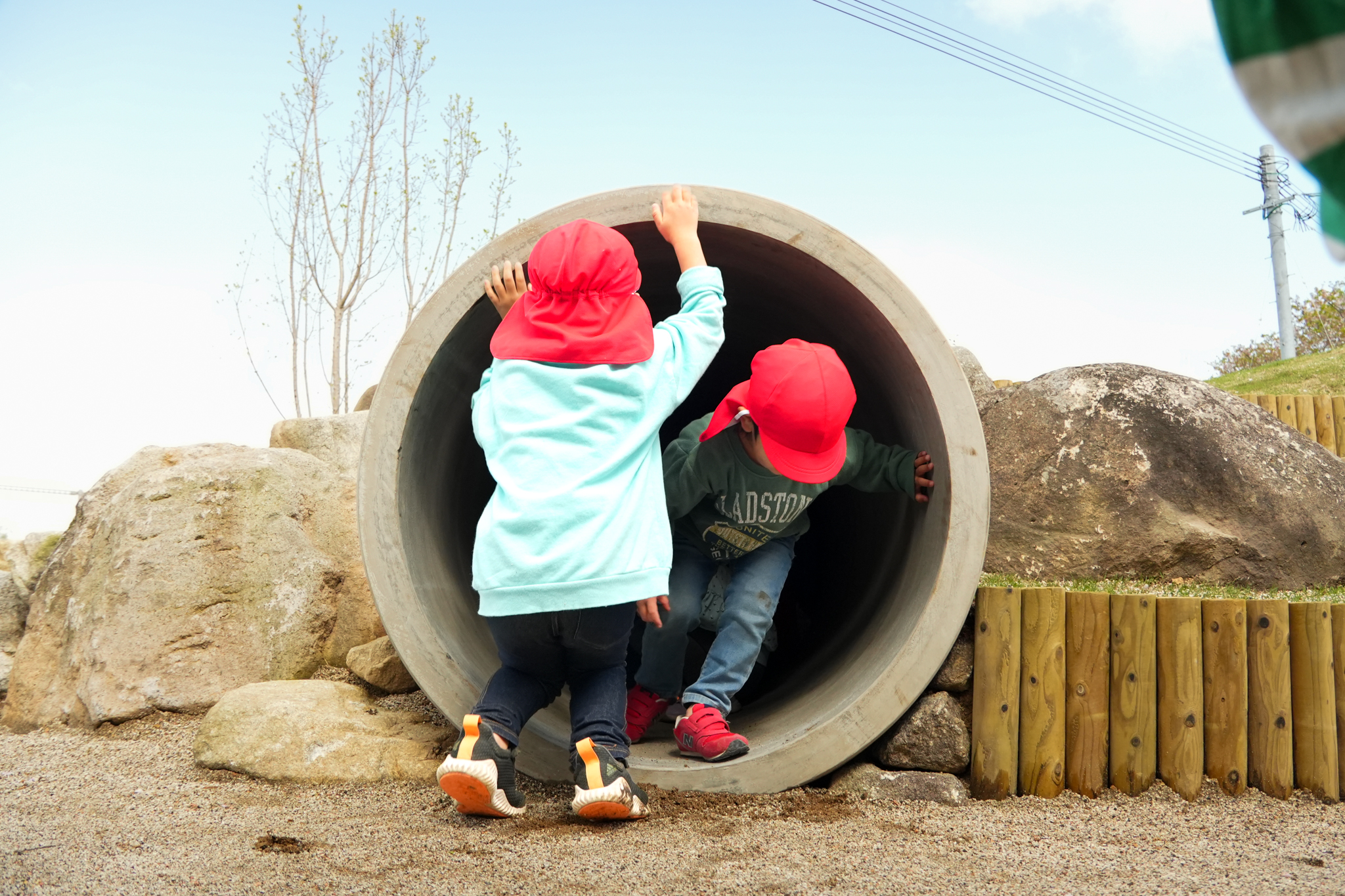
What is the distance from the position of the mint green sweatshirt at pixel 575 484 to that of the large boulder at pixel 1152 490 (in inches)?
84.2

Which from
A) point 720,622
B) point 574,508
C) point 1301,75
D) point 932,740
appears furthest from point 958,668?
point 1301,75

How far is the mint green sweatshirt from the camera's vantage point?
7.31 feet

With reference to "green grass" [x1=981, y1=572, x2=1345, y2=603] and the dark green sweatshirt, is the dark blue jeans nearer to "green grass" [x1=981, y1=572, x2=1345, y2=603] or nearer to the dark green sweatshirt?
the dark green sweatshirt

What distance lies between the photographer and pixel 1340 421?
8.69 m

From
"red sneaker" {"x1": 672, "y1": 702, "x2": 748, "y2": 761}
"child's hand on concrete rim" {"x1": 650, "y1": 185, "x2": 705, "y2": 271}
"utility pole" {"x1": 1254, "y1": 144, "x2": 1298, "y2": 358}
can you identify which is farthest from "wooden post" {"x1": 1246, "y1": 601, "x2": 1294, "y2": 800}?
"utility pole" {"x1": 1254, "y1": 144, "x2": 1298, "y2": 358}

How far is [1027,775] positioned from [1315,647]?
3.03ft

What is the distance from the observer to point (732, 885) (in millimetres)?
→ 2010

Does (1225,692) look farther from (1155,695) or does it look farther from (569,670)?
(569,670)

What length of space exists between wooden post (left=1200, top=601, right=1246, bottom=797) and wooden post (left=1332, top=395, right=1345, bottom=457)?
7.28 metres

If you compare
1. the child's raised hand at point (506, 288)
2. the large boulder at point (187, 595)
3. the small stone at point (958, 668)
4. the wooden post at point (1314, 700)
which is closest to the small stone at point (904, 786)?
the small stone at point (958, 668)

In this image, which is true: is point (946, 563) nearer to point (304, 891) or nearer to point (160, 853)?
point (304, 891)

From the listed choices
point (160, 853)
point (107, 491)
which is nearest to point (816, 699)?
point (160, 853)

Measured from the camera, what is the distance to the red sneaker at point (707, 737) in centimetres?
275

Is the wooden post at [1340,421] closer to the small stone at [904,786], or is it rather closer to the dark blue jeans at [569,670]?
the small stone at [904,786]
